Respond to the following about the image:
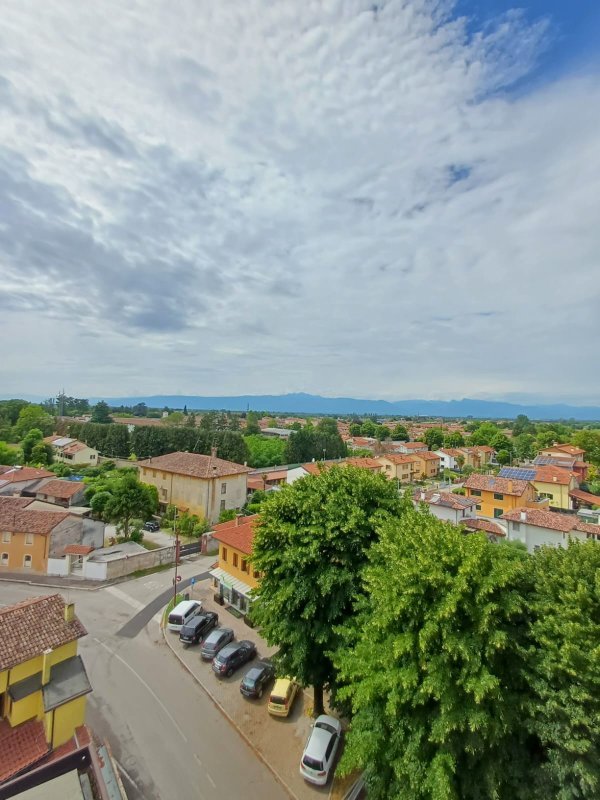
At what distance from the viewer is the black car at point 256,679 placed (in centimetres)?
1731

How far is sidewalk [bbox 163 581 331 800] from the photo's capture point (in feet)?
45.0

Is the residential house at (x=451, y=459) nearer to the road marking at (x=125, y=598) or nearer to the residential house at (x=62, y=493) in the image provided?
the residential house at (x=62, y=493)

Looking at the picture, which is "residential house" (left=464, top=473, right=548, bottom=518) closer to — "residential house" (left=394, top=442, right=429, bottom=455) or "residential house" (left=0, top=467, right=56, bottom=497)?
"residential house" (left=394, top=442, right=429, bottom=455)

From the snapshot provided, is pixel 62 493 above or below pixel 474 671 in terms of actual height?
below

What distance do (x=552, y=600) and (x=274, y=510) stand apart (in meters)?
9.42

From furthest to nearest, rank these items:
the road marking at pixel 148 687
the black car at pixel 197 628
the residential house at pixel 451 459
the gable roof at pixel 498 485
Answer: the residential house at pixel 451 459, the gable roof at pixel 498 485, the black car at pixel 197 628, the road marking at pixel 148 687

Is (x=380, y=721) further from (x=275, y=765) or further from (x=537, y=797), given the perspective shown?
(x=275, y=765)

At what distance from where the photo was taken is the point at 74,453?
7169cm

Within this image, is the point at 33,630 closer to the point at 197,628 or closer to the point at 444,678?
the point at 197,628

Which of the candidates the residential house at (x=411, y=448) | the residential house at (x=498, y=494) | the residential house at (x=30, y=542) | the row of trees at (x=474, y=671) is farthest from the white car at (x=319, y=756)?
the residential house at (x=411, y=448)

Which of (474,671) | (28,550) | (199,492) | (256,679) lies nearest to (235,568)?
(256,679)

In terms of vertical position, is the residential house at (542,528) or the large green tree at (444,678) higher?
the large green tree at (444,678)

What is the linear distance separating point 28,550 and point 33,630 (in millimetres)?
19417

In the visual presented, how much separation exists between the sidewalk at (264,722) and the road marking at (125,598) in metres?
→ 4.85
